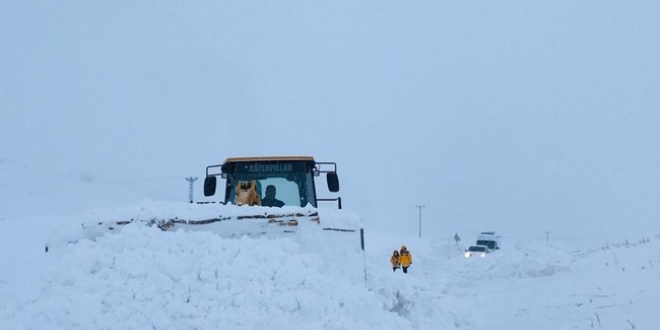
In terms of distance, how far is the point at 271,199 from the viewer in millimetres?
9484

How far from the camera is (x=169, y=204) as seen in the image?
684 cm

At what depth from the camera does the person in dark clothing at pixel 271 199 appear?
30.8ft

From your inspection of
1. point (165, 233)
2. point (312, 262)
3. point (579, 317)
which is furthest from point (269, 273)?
point (579, 317)

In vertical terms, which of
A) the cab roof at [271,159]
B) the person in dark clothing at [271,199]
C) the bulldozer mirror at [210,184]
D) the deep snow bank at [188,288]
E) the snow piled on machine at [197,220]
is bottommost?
the deep snow bank at [188,288]

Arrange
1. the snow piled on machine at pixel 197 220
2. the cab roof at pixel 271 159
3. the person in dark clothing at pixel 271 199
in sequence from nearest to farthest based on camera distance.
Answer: the snow piled on machine at pixel 197 220 < the person in dark clothing at pixel 271 199 < the cab roof at pixel 271 159

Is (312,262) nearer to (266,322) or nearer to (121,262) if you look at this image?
(266,322)

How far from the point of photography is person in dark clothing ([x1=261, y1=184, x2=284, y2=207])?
940 centimetres

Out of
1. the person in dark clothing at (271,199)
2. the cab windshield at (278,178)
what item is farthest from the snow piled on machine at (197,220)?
the cab windshield at (278,178)

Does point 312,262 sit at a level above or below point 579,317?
above

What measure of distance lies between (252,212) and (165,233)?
1116 mm

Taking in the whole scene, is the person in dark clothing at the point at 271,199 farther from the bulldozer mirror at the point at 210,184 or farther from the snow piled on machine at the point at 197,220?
the snow piled on machine at the point at 197,220

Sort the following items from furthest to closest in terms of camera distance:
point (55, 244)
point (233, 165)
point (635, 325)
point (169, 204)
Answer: point (233, 165)
point (635, 325)
point (169, 204)
point (55, 244)

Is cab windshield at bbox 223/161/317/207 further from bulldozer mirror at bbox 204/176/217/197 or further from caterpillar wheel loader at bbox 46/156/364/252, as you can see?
caterpillar wheel loader at bbox 46/156/364/252

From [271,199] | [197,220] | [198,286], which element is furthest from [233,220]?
[271,199]
